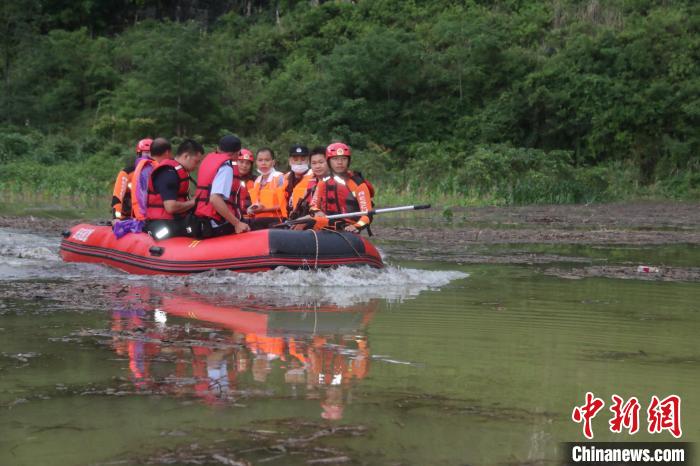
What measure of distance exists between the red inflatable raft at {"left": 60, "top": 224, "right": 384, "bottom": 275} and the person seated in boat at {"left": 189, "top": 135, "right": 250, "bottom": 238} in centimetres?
23

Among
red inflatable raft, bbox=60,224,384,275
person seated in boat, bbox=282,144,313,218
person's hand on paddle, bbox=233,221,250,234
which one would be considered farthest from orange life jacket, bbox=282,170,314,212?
red inflatable raft, bbox=60,224,384,275

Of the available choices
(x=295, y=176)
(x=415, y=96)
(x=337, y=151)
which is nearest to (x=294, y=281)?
(x=337, y=151)

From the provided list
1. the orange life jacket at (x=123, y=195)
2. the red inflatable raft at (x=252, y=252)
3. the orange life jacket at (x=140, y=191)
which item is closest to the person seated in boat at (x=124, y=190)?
the orange life jacket at (x=123, y=195)

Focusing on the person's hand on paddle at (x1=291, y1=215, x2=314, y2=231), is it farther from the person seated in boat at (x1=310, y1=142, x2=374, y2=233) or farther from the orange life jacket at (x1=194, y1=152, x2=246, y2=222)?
the orange life jacket at (x1=194, y1=152, x2=246, y2=222)

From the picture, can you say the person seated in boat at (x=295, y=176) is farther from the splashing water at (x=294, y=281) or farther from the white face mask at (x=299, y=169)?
the splashing water at (x=294, y=281)

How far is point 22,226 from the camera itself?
14.7m

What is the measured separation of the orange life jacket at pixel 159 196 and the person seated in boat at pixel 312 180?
114cm

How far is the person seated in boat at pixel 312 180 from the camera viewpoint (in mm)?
10062

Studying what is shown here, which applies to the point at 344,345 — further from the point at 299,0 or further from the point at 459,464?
the point at 299,0

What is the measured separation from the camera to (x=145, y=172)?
390 inches

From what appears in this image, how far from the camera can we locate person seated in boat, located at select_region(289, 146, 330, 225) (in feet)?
33.0

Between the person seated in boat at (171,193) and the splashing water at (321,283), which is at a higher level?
the person seated in boat at (171,193)

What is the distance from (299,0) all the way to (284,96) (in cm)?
651

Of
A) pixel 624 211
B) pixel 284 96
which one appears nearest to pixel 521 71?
pixel 284 96
